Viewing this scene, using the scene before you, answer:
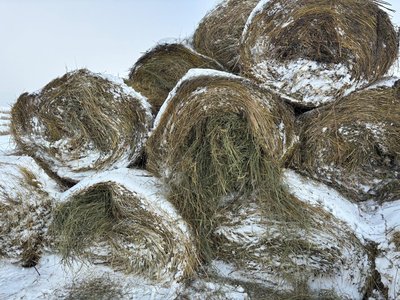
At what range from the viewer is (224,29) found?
8.00 feet

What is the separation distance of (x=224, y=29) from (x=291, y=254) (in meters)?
1.52

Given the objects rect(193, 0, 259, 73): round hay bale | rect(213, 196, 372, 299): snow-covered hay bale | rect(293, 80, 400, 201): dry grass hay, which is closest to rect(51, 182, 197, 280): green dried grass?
rect(213, 196, 372, 299): snow-covered hay bale

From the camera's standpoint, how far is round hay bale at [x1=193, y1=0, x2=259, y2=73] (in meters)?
2.41

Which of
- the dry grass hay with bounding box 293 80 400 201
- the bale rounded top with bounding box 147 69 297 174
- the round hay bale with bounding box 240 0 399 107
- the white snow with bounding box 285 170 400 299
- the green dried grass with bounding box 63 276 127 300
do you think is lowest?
the green dried grass with bounding box 63 276 127 300

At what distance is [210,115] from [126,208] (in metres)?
0.63

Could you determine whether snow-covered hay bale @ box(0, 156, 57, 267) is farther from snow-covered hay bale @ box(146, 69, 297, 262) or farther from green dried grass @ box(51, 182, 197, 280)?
snow-covered hay bale @ box(146, 69, 297, 262)

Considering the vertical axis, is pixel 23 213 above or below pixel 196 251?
above

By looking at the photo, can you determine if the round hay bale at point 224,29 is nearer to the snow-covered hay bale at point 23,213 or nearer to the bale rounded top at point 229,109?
the bale rounded top at point 229,109

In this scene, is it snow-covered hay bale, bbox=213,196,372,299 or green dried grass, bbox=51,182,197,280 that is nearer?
snow-covered hay bale, bbox=213,196,372,299

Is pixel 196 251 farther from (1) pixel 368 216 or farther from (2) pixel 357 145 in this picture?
(2) pixel 357 145

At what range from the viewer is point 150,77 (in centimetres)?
258

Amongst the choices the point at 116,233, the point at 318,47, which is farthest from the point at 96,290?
the point at 318,47

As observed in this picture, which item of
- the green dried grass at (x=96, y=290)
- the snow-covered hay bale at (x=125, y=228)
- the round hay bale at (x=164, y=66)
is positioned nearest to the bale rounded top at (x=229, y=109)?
the snow-covered hay bale at (x=125, y=228)

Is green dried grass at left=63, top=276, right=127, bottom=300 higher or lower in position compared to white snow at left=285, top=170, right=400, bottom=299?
lower
